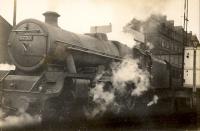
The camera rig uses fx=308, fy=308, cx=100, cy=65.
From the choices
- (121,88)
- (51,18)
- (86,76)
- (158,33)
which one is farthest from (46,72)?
(158,33)

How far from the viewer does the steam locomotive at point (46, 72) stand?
26.0 ft

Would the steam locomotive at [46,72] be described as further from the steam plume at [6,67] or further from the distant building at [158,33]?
the distant building at [158,33]

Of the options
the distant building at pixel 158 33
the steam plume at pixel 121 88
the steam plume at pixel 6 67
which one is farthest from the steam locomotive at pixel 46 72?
the distant building at pixel 158 33

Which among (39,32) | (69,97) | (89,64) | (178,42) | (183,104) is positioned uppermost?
(178,42)

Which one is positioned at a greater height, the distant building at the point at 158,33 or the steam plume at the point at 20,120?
the distant building at the point at 158,33

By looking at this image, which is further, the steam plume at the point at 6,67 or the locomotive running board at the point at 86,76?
the steam plume at the point at 6,67

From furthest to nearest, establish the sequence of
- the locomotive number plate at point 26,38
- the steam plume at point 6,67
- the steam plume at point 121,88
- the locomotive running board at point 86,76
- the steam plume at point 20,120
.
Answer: the steam plume at point 121,88 < the steam plume at point 6,67 < the locomotive number plate at point 26,38 < the locomotive running board at point 86,76 < the steam plume at point 20,120

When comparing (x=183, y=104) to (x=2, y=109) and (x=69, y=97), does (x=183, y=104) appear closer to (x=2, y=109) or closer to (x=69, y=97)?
(x=69, y=97)

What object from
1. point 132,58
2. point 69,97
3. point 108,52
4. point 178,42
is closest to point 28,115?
point 69,97

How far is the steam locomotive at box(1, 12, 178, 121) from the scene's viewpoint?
26.0 ft

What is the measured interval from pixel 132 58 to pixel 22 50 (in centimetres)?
556

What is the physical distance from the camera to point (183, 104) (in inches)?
730

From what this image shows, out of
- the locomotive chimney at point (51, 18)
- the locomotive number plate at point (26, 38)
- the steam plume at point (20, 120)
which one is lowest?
the steam plume at point (20, 120)

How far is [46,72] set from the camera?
8234mm
